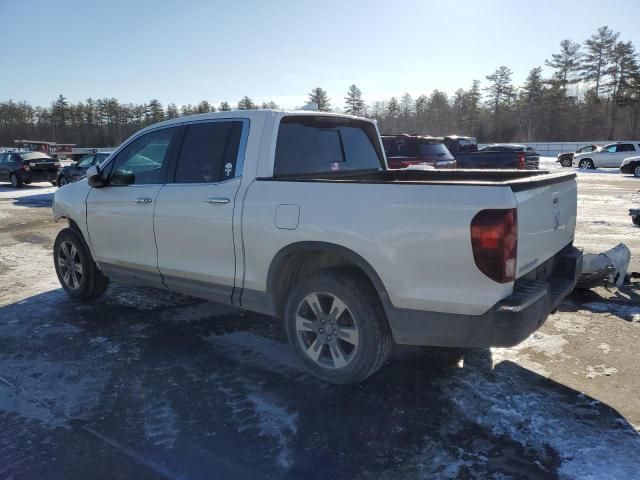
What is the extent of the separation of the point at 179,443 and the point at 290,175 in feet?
6.98

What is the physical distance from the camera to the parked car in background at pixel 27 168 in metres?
21.5

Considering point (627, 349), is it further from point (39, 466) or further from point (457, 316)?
point (39, 466)

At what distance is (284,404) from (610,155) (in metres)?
34.1

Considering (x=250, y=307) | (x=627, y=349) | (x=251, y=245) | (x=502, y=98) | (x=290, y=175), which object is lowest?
(x=627, y=349)

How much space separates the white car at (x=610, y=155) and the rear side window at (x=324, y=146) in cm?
3179

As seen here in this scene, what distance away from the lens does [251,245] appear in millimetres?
3684

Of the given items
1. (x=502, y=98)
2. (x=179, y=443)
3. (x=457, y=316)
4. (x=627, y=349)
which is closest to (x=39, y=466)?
(x=179, y=443)

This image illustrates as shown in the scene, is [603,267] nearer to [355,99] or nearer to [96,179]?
[96,179]

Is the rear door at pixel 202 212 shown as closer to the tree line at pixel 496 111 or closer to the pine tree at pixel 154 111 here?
the tree line at pixel 496 111

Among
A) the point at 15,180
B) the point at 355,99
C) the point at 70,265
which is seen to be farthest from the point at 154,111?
the point at 70,265

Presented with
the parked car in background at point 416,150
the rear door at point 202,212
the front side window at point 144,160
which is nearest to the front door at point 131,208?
the front side window at point 144,160

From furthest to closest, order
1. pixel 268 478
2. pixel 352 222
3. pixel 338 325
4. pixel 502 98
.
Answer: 1. pixel 502 98
2. pixel 338 325
3. pixel 352 222
4. pixel 268 478

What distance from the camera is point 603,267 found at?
5281 millimetres

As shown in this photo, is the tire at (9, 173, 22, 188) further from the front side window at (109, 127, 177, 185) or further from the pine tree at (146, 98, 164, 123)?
the pine tree at (146, 98, 164, 123)
